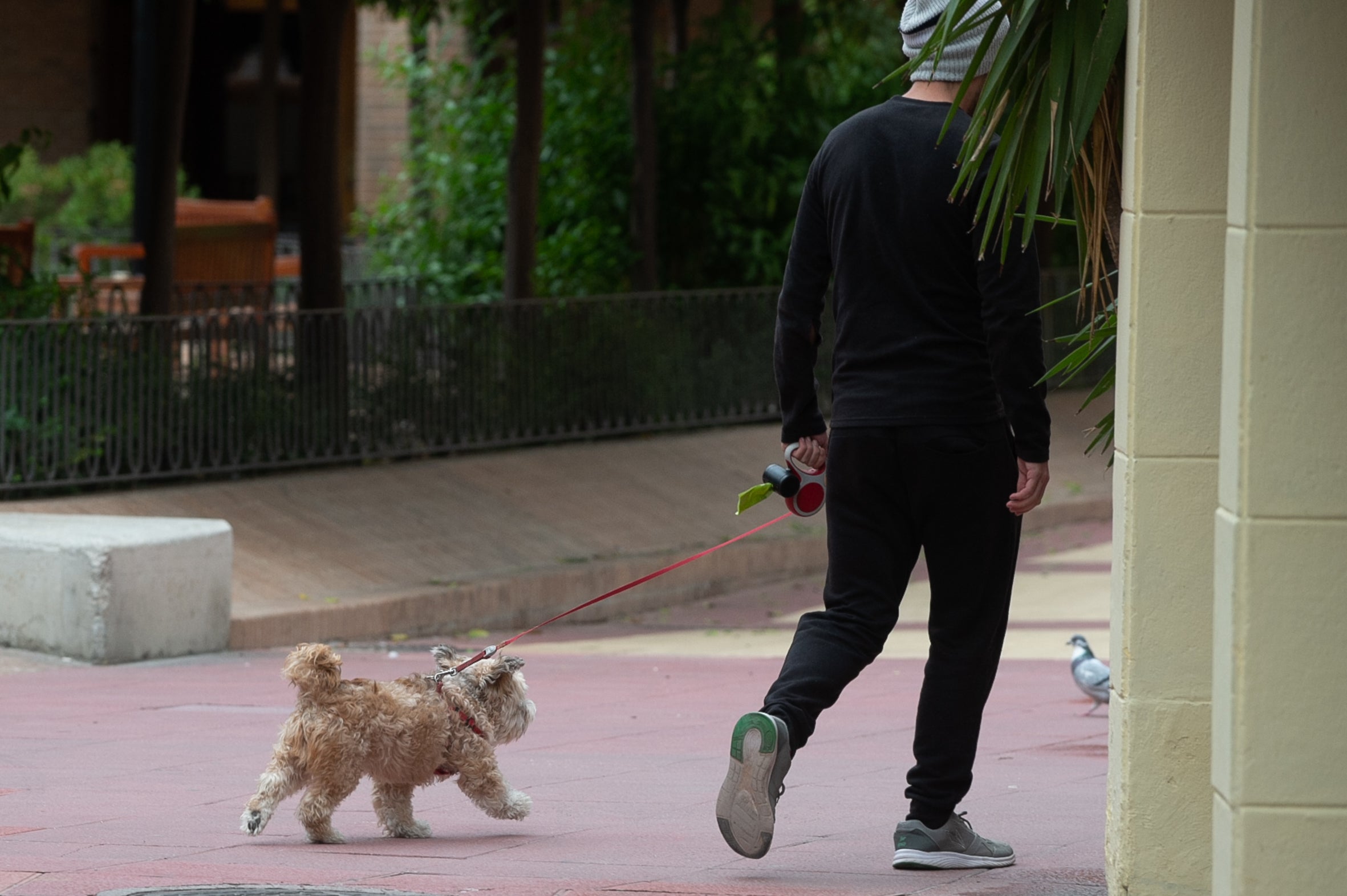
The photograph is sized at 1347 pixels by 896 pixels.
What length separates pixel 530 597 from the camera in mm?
11188

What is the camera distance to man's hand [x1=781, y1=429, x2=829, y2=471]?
4848mm

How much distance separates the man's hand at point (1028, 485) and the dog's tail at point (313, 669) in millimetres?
1670

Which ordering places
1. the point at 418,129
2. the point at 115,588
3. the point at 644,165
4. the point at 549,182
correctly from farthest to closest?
1. the point at 418,129
2. the point at 549,182
3. the point at 644,165
4. the point at 115,588

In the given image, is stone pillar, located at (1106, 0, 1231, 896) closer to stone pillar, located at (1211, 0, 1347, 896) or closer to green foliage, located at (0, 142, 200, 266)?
stone pillar, located at (1211, 0, 1347, 896)

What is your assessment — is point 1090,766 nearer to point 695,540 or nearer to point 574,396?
point 695,540

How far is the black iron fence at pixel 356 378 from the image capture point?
35.7 ft

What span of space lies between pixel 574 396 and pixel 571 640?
3415 millimetres

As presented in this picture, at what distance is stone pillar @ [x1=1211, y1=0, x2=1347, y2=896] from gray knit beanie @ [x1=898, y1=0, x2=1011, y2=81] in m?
1.39

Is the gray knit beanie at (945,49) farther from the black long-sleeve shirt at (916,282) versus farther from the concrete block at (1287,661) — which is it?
the concrete block at (1287,661)

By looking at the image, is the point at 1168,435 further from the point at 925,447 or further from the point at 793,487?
the point at 793,487

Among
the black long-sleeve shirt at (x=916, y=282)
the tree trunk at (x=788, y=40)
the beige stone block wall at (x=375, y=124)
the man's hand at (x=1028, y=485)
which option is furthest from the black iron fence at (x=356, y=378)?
the beige stone block wall at (x=375, y=124)

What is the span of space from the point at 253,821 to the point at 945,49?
8.15ft

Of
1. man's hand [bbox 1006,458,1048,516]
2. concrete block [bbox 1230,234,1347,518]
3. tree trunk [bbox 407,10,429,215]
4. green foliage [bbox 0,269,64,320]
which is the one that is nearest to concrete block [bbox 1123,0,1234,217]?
concrete block [bbox 1230,234,1347,518]

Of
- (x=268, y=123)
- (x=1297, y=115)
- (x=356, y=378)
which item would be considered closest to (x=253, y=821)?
(x=1297, y=115)
